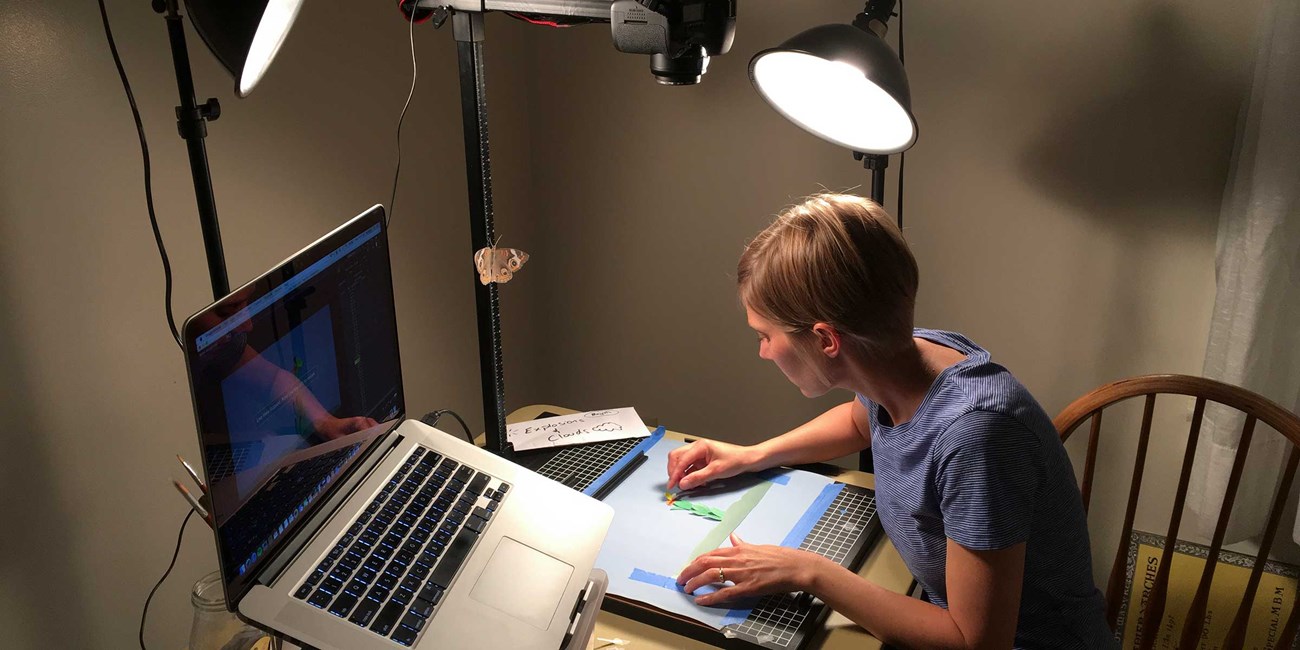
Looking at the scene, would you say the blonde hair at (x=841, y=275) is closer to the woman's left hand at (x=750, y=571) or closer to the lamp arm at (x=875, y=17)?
the woman's left hand at (x=750, y=571)

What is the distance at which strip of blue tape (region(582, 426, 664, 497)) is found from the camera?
1.29 metres

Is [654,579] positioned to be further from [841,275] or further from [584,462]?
[841,275]

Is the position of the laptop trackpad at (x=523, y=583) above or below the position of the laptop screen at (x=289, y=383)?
below

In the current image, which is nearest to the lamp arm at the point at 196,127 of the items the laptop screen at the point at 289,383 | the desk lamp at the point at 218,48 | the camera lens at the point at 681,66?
the desk lamp at the point at 218,48

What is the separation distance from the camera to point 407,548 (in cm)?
94

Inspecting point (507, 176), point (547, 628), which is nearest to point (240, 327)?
point (547, 628)

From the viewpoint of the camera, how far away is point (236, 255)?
1.47 meters

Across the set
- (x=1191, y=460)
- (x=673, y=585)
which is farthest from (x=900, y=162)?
(x=673, y=585)

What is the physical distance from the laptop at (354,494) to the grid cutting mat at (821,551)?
7.9 inches

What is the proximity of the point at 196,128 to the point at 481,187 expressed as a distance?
35cm

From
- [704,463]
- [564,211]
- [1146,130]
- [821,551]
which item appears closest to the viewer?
[821,551]

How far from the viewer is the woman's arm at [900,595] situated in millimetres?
1003

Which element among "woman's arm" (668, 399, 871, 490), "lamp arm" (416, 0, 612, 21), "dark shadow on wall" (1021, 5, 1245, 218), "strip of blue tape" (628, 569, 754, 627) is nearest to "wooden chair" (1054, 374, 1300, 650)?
"woman's arm" (668, 399, 871, 490)

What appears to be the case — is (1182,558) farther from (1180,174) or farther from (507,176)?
(507,176)
